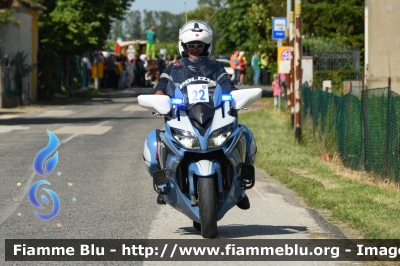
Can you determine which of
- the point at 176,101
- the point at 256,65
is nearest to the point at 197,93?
the point at 176,101

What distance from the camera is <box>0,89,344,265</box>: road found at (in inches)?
347

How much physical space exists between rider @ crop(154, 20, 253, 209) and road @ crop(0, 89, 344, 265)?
568 mm

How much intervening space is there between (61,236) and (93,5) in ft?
114

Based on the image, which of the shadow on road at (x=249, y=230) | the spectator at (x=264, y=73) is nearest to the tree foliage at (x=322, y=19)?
the spectator at (x=264, y=73)

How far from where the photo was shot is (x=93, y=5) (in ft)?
140

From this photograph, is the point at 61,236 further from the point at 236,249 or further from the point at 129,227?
the point at 236,249

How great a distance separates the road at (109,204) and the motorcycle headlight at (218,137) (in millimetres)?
899

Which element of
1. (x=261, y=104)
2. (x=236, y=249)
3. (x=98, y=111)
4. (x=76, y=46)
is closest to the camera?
(x=236, y=249)

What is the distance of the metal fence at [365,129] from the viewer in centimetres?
1290

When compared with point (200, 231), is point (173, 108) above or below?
above

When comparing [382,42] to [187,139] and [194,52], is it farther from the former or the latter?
[187,139]

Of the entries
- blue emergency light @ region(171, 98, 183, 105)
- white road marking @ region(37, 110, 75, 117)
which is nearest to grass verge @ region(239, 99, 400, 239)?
blue emergency light @ region(171, 98, 183, 105)

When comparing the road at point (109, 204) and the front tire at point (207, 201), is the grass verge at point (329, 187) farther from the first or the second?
the front tire at point (207, 201)

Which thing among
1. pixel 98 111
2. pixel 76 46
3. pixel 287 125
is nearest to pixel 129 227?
pixel 287 125
